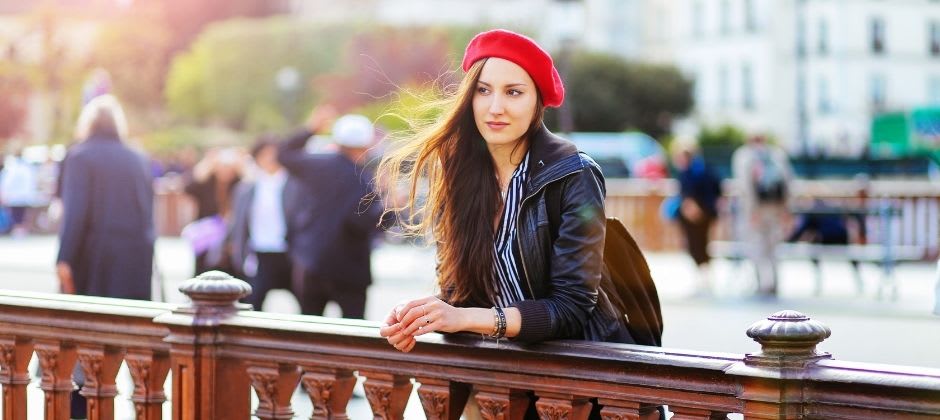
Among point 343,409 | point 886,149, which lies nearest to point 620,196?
point 343,409

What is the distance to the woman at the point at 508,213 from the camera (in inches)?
146

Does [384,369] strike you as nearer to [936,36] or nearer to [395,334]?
[395,334]

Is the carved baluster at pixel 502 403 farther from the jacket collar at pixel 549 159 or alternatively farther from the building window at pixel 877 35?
the building window at pixel 877 35

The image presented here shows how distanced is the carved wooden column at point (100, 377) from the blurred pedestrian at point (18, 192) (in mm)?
26348

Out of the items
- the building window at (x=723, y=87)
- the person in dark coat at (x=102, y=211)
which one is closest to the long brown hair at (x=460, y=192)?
the person in dark coat at (x=102, y=211)

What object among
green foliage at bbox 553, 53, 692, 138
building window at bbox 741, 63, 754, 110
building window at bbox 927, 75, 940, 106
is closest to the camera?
green foliage at bbox 553, 53, 692, 138

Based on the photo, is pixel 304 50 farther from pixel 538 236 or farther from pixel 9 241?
pixel 538 236

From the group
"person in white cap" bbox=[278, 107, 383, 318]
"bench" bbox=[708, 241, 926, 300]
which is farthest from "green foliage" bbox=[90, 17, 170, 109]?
"person in white cap" bbox=[278, 107, 383, 318]

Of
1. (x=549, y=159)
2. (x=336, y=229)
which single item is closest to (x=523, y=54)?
Result: (x=549, y=159)

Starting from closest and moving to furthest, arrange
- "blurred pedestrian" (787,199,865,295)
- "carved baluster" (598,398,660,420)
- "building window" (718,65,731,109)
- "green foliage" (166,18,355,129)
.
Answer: "carved baluster" (598,398,660,420) < "blurred pedestrian" (787,199,865,295) < "building window" (718,65,731,109) < "green foliage" (166,18,355,129)

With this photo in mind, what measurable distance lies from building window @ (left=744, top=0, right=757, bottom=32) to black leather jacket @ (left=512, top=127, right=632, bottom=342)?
67665 mm

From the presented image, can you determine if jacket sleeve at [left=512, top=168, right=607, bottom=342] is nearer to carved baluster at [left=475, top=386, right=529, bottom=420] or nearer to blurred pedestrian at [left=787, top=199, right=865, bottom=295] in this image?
carved baluster at [left=475, top=386, right=529, bottom=420]

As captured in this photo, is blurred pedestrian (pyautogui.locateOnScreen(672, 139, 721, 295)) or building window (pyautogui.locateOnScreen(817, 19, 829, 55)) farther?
building window (pyautogui.locateOnScreen(817, 19, 829, 55))

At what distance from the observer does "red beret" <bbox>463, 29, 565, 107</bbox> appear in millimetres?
3902
